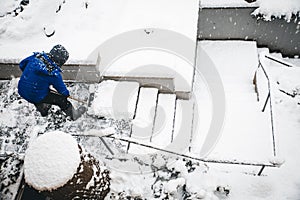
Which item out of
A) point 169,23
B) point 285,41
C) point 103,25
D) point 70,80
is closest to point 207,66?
point 169,23

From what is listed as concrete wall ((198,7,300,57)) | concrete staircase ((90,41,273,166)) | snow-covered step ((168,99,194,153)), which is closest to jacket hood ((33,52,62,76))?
concrete staircase ((90,41,273,166))

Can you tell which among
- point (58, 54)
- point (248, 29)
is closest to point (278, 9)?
point (248, 29)

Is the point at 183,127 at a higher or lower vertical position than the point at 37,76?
lower

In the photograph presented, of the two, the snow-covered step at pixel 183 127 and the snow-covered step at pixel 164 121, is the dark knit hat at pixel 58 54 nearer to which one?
the snow-covered step at pixel 164 121

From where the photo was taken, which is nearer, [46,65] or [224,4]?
[46,65]

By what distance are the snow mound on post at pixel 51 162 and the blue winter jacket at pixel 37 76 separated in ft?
5.56

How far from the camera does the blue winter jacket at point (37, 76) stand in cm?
572

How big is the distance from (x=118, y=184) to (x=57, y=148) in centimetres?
174

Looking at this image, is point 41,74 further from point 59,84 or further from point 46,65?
point 59,84

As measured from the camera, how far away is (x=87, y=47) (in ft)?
25.4

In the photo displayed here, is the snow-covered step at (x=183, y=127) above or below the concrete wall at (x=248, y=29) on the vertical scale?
below

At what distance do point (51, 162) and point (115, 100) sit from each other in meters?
2.85

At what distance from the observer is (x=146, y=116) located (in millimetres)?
6832

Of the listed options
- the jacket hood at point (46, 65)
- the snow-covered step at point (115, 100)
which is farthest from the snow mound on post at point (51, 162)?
the snow-covered step at point (115, 100)
